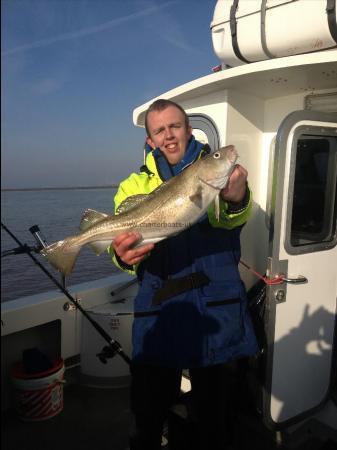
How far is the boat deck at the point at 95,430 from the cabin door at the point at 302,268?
0.26m

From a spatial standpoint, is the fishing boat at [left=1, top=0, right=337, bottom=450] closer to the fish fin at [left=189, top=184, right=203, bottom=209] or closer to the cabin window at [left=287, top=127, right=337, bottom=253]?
the cabin window at [left=287, top=127, right=337, bottom=253]

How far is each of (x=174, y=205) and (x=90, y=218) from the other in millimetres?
668

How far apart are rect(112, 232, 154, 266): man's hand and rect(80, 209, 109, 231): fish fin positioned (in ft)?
Result: 0.91

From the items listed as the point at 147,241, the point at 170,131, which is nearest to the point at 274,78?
the point at 170,131

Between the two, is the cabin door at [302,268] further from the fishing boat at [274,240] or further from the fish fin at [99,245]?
the fish fin at [99,245]

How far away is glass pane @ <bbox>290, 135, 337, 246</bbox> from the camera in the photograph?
11.8ft

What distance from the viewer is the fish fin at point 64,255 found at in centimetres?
268

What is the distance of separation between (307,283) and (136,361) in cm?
173

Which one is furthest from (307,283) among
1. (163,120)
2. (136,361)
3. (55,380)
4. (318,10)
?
(55,380)

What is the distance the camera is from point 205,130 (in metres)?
4.15

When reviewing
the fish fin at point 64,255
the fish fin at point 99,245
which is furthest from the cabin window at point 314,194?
the fish fin at point 64,255

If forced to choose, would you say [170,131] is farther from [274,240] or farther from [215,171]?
[274,240]

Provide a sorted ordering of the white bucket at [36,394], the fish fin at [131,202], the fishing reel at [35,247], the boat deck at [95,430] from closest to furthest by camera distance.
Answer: the fish fin at [131,202] → the boat deck at [95,430] → the fishing reel at [35,247] → the white bucket at [36,394]

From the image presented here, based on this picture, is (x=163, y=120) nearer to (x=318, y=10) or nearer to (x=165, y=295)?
(x=165, y=295)
